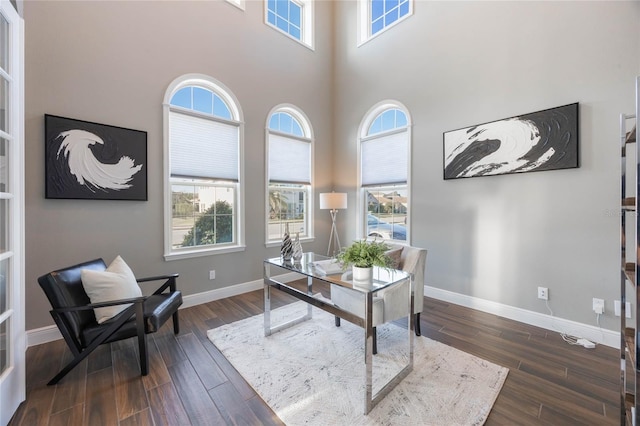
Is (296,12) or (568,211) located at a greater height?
(296,12)

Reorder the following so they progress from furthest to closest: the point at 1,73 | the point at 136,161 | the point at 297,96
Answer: the point at 297,96 → the point at 136,161 → the point at 1,73

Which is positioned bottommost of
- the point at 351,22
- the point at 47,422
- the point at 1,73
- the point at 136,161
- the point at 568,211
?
the point at 47,422

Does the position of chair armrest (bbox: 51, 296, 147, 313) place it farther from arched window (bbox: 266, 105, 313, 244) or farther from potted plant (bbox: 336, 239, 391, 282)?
arched window (bbox: 266, 105, 313, 244)

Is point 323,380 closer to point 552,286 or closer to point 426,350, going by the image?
point 426,350

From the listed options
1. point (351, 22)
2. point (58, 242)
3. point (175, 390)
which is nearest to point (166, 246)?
point (58, 242)

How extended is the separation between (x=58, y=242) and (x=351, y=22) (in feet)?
16.8

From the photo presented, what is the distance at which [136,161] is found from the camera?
2.87 meters

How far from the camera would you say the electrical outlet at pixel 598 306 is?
238cm

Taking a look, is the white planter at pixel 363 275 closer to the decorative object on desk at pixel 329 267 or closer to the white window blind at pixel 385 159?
the decorative object on desk at pixel 329 267

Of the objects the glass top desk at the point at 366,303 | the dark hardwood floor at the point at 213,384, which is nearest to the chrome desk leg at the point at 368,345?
the glass top desk at the point at 366,303

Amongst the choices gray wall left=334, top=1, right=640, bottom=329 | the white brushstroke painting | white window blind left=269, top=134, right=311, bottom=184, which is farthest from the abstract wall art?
the white brushstroke painting

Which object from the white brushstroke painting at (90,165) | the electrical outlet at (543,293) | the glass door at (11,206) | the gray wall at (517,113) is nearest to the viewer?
the glass door at (11,206)

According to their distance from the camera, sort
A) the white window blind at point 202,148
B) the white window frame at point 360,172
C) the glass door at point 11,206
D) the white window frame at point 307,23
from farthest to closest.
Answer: the white window frame at point 307,23 < the white window frame at point 360,172 < the white window blind at point 202,148 < the glass door at point 11,206

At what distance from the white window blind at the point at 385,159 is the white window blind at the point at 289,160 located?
37.4 inches
